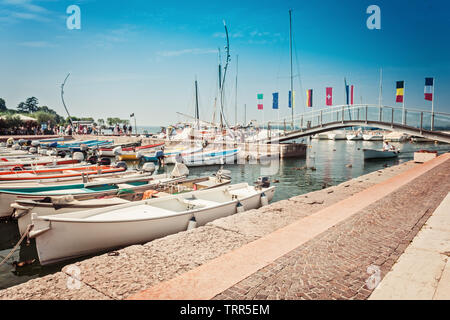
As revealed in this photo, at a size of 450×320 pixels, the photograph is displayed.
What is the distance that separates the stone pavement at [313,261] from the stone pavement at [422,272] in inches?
5.9

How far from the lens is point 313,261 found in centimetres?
448

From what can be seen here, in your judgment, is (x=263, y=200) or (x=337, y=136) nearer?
(x=263, y=200)

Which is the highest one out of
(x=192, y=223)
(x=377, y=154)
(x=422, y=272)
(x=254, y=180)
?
(x=422, y=272)

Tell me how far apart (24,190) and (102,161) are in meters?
6.11

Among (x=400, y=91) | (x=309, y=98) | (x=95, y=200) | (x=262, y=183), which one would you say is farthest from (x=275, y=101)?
(x=95, y=200)

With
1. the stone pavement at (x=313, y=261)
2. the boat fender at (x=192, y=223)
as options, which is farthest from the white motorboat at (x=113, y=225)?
the stone pavement at (x=313, y=261)

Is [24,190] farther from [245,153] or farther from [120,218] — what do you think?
[245,153]

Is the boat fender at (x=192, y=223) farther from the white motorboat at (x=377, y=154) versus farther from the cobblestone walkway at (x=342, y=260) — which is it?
the white motorboat at (x=377, y=154)

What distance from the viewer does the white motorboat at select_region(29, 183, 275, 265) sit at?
726 cm

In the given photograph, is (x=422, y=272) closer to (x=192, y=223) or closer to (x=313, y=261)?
(x=313, y=261)

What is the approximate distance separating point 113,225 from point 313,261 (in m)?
5.46

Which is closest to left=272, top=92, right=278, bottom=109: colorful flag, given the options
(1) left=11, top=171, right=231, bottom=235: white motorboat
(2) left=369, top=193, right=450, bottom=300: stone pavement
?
(1) left=11, top=171, right=231, bottom=235: white motorboat

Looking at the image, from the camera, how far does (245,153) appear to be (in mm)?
35969
